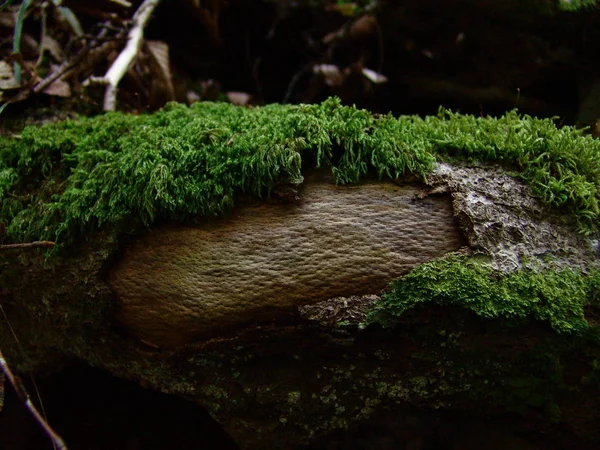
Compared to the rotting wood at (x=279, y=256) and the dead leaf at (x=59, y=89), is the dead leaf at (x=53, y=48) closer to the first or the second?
the dead leaf at (x=59, y=89)

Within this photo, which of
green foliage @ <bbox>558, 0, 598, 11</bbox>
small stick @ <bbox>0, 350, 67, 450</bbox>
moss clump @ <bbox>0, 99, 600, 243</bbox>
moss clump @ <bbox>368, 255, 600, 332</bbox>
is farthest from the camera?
green foliage @ <bbox>558, 0, 598, 11</bbox>

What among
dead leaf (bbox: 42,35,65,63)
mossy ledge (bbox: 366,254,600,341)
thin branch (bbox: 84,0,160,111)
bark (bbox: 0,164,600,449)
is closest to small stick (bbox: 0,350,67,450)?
bark (bbox: 0,164,600,449)

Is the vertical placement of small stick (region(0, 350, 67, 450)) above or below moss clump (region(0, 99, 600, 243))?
below

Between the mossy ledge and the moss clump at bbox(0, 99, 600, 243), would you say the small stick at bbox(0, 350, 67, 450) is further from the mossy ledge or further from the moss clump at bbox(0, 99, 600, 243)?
the mossy ledge

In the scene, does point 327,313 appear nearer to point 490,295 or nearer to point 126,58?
point 490,295

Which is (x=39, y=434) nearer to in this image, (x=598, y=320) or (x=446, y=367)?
(x=446, y=367)

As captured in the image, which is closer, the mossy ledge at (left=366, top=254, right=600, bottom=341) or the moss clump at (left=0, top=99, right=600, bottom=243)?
the mossy ledge at (left=366, top=254, right=600, bottom=341)
